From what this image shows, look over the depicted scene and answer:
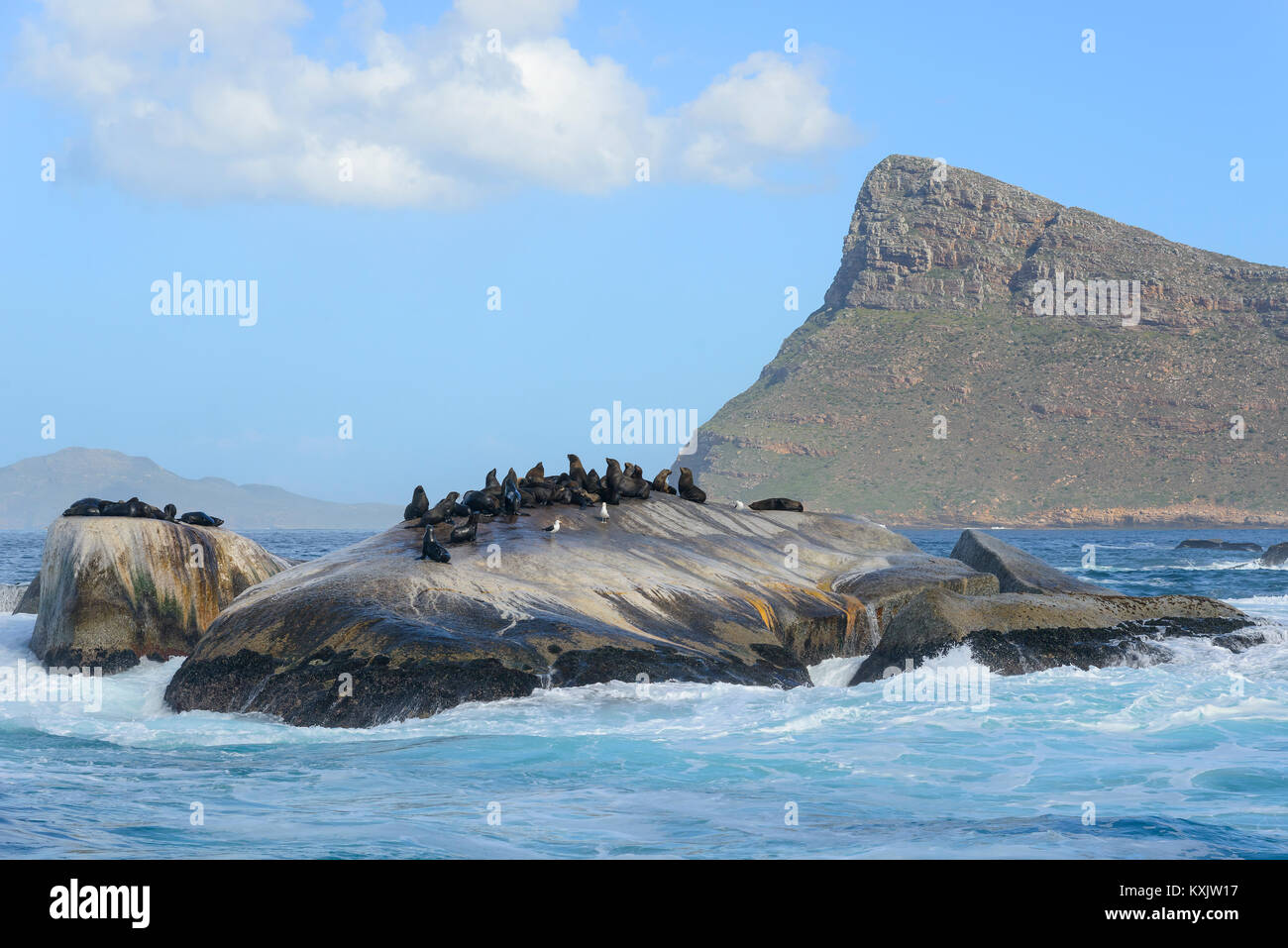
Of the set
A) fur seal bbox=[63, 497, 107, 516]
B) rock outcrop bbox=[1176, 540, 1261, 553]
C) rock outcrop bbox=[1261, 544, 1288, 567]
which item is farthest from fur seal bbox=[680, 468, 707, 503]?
rock outcrop bbox=[1176, 540, 1261, 553]

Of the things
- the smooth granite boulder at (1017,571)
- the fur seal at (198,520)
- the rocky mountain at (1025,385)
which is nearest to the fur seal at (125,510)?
the fur seal at (198,520)

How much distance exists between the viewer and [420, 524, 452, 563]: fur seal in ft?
50.4

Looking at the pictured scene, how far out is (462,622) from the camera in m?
13.8

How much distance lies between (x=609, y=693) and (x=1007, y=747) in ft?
13.9

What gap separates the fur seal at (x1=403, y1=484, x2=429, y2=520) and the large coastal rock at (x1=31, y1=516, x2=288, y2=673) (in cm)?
327

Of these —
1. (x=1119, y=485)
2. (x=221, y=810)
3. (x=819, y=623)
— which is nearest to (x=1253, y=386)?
(x=1119, y=485)

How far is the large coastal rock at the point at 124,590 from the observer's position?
1744 cm

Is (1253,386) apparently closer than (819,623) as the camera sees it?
No

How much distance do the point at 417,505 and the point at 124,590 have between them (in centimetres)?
453

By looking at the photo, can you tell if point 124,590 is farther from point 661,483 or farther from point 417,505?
point 661,483

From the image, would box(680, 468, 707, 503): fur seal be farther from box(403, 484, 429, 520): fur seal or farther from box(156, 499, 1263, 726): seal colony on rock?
box(403, 484, 429, 520): fur seal

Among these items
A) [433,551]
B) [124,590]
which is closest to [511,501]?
[433,551]
